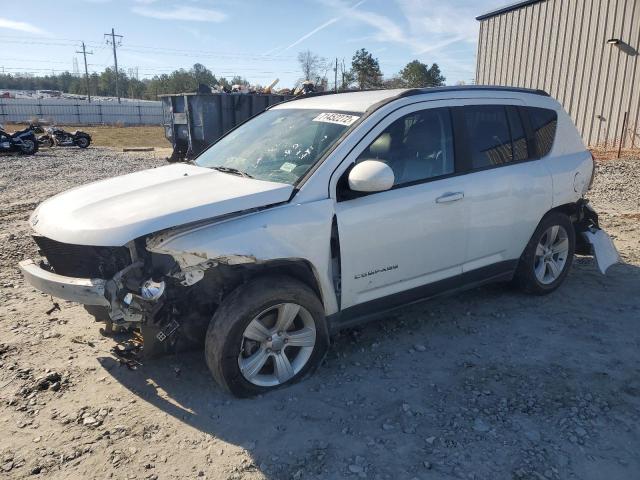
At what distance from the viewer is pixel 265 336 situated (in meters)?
3.21

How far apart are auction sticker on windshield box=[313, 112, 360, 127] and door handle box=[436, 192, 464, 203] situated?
84 cm

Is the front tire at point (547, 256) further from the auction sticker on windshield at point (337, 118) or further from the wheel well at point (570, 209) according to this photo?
the auction sticker on windshield at point (337, 118)

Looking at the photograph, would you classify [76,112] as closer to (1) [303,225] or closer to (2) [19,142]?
(2) [19,142]

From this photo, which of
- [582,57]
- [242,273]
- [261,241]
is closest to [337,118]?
[261,241]

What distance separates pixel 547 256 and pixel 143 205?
3.64 meters

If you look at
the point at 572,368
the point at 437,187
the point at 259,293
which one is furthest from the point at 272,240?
the point at 572,368

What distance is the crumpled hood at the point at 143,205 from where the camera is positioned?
9.36 ft

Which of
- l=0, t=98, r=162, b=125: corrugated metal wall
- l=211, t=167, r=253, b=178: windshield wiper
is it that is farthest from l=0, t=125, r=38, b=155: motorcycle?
l=0, t=98, r=162, b=125: corrugated metal wall

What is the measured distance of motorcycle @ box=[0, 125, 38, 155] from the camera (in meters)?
18.3

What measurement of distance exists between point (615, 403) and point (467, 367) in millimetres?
910

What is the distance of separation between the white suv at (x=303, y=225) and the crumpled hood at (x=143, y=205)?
1 cm

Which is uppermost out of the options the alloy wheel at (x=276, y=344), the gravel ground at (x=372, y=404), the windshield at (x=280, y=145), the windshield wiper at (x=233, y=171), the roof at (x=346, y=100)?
the roof at (x=346, y=100)

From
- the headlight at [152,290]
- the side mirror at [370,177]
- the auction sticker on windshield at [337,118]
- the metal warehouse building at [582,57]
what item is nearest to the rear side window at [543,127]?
the auction sticker on windshield at [337,118]

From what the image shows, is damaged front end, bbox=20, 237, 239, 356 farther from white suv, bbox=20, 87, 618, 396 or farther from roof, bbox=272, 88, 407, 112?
roof, bbox=272, 88, 407, 112
